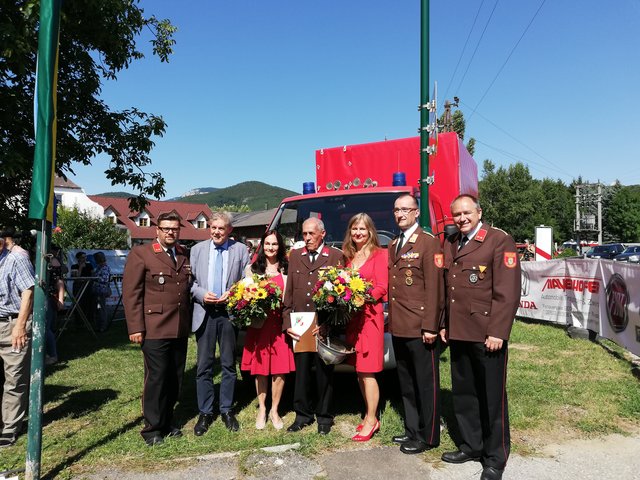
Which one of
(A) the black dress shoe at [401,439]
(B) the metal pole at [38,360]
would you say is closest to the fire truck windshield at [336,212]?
(A) the black dress shoe at [401,439]

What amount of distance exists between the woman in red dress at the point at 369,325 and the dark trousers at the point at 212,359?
1.22 m

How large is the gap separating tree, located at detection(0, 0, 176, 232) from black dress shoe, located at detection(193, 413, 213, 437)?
3.91m

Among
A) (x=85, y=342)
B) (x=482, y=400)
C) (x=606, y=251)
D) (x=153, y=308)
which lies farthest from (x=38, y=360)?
(x=606, y=251)

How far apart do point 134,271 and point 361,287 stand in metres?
2.02

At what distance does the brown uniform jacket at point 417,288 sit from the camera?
394 centimetres

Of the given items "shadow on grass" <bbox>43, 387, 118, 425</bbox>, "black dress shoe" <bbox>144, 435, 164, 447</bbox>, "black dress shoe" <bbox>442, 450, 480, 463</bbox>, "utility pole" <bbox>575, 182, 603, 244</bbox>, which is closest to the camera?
"black dress shoe" <bbox>442, 450, 480, 463</bbox>

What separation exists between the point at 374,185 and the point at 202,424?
4.25 meters

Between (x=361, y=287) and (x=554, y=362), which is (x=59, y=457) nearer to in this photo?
(x=361, y=287)

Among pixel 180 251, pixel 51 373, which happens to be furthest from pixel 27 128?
pixel 180 251

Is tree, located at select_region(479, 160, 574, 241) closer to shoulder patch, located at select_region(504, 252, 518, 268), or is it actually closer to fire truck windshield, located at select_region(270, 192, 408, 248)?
fire truck windshield, located at select_region(270, 192, 408, 248)

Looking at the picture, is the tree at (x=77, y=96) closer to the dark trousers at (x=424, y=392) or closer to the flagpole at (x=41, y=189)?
the flagpole at (x=41, y=189)

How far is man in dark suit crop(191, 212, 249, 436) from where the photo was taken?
182 inches

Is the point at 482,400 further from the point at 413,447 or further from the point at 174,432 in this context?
the point at 174,432

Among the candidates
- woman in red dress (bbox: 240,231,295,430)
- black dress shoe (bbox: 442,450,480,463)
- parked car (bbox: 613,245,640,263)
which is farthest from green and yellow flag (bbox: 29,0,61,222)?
parked car (bbox: 613,245,640,263)
